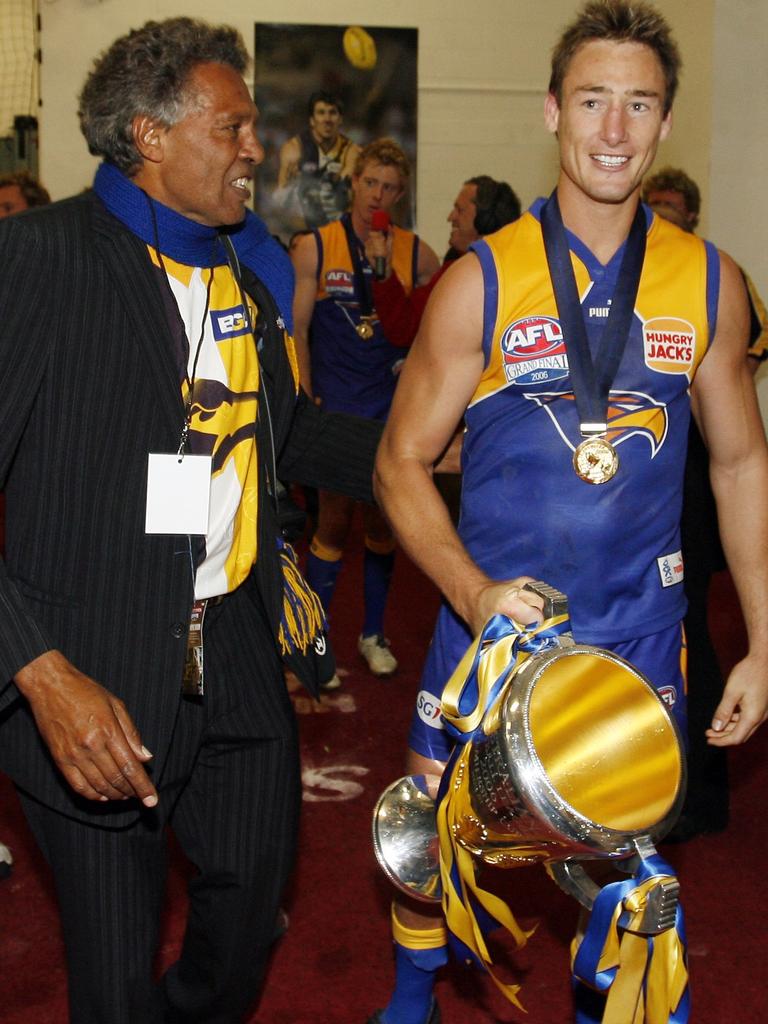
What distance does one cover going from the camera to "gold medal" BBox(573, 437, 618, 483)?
2135 millimetres

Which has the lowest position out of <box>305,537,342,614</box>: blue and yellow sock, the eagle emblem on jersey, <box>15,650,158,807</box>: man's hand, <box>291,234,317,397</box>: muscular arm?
<box>305,537,342,614</box>: blue and yellow sock

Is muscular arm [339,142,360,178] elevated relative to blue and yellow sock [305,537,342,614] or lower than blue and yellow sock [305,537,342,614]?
elevated

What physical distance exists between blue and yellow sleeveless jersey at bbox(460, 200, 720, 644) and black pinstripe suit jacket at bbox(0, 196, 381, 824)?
58cm

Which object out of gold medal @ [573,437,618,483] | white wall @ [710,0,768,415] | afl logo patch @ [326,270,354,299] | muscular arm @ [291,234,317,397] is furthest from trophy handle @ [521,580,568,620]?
white wall @ [710,0,768,415]

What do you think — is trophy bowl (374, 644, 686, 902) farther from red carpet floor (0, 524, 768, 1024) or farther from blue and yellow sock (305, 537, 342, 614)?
blue and yellow sock (305, 537, 342, 614)

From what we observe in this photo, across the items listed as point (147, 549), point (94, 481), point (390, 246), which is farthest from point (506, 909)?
point (390, 246)

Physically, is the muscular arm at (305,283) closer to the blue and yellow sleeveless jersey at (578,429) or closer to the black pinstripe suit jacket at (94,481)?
the blue and yellow sleeveless jersey at (578,429)

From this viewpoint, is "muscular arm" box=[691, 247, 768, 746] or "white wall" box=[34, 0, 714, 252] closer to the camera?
"muscular arm" box=[691, 247, 768, 746]

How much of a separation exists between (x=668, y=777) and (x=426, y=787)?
22.4 inches

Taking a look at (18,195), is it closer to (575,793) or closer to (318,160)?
(575,793)

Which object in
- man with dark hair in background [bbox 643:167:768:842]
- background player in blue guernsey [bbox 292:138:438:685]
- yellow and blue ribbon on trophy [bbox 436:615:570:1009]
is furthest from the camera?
background player in blue guernsey [bbox 292:138:438:685]

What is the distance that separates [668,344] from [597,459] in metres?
0.24

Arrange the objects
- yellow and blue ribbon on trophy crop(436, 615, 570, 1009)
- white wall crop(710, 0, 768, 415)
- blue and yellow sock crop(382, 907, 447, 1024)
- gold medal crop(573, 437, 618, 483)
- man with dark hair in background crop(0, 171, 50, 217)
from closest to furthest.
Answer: yellow and blue ribbon on trophy crop(436, 615, 570, 1009) → gold medal crop(573, 437, 618, 483) → blue and yellow sock crop(382, 907, 447, 1024) → man with dark hair in background crop(0, 171, 50, 217) → white wall crop(710, 0, 768, 415)

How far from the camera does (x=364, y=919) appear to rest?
3186 mm
